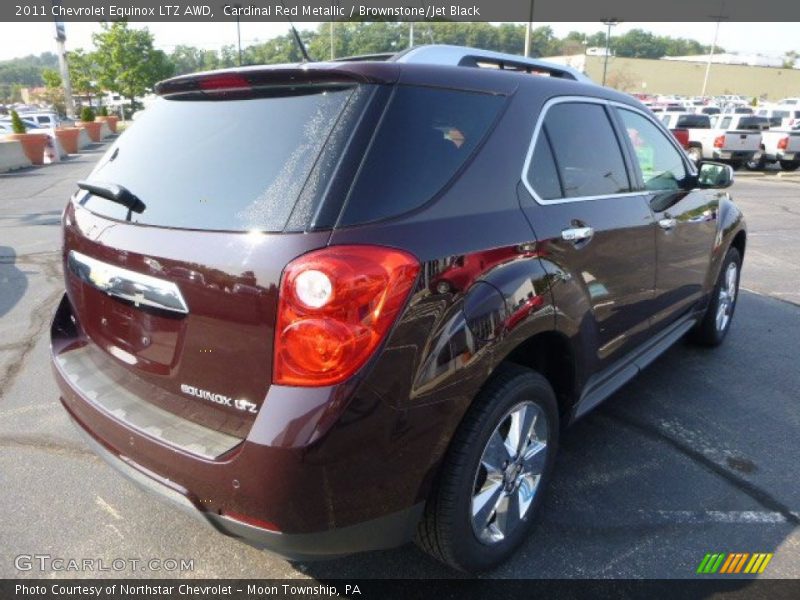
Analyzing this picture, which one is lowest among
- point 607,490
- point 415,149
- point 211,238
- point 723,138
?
point 723,138

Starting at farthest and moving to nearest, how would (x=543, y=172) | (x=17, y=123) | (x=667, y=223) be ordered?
(x=17, y=123) → (x=667, y=223) → (x=543, y=172)

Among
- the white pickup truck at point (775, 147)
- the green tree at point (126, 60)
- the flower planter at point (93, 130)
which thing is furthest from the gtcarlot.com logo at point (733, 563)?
the green tree at point (126, 60)

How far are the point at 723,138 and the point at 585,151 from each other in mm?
20010

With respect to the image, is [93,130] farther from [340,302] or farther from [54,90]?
[54,90]

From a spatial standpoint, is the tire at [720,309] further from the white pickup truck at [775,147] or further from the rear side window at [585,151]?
the white pickup truck at [775,147]

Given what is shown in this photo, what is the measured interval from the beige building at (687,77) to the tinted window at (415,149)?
84313 millimetres

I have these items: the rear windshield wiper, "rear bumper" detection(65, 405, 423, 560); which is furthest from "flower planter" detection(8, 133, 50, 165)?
"rear bumper" detection(65, 405, 423, 560)

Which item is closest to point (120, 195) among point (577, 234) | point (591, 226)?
point (577, 234)

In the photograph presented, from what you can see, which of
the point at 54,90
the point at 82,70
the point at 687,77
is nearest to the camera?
the point at 82,70

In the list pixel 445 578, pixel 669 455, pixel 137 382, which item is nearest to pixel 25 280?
pixel 137 382

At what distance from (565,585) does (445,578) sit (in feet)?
1.50

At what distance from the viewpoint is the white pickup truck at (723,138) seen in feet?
65.7

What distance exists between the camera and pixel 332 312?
1734mm

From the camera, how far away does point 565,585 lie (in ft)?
7.70
